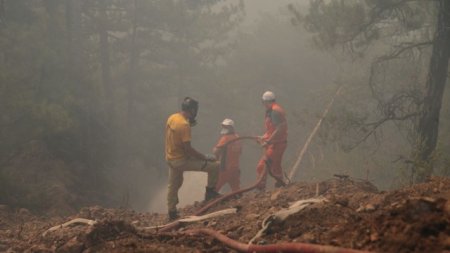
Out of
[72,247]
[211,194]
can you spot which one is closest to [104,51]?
[211,194]

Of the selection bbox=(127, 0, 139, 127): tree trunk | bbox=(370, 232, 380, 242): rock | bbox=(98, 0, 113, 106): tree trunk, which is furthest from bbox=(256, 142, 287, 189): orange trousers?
bbox=(127, 0, 139, 127): tree trunk

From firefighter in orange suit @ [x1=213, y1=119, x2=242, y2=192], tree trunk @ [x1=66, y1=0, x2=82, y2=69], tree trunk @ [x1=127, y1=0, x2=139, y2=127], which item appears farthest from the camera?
tree trunk @ [x1=127, y1=0, x2=139, y2=127]

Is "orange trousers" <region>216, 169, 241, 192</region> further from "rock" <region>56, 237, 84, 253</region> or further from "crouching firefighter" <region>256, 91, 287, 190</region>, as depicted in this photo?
"rock" <region>56, 237, 84, 253</region>

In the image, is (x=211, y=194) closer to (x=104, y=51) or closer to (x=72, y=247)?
(x=72, y=247)

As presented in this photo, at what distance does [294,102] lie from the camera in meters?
25.9

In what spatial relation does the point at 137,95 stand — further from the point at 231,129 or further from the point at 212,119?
the point at 231,129

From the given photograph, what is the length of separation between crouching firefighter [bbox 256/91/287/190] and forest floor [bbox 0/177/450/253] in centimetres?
203

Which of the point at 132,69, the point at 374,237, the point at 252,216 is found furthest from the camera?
the point at 132,69

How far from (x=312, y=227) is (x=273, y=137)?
220 inches

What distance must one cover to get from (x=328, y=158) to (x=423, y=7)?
6546mm

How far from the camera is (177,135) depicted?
316 inches

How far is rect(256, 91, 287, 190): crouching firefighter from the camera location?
33.2ft

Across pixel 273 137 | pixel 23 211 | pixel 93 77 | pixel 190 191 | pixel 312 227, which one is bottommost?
pixel 190 191

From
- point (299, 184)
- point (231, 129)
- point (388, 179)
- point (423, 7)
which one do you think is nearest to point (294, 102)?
point (388, 179)
